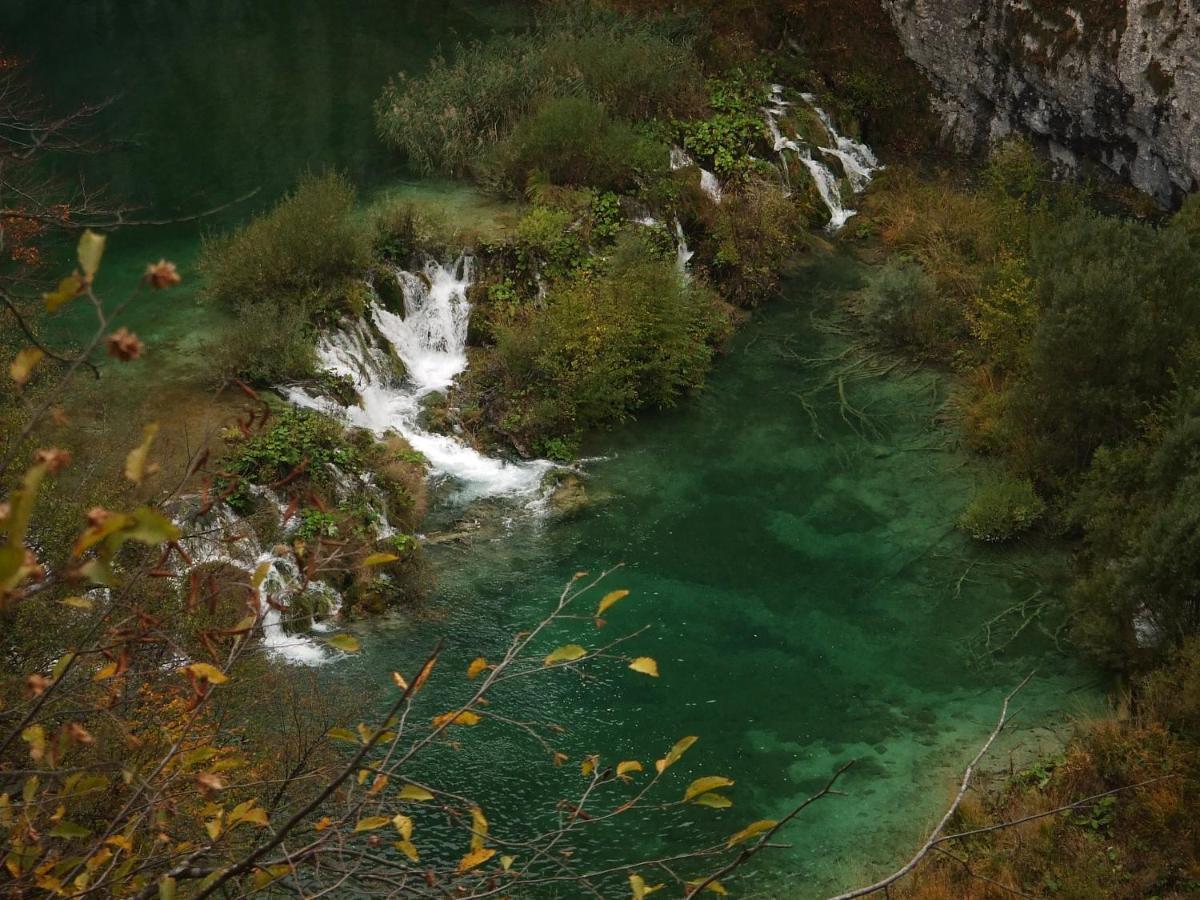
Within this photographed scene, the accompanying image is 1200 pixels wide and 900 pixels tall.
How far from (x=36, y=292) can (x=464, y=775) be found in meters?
6.99

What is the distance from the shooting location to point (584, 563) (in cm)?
1222

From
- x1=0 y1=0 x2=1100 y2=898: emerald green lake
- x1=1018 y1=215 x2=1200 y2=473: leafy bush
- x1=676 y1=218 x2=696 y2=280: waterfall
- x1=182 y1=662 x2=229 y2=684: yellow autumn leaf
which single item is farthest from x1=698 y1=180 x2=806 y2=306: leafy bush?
x1=182 y1=662 x2=229 y2=684: yellow autumn leaf

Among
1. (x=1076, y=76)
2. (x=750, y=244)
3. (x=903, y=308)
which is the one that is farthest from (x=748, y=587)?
(x=1076, y=76)

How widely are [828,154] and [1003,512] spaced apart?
26.6 feet

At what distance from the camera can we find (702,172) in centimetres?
1758

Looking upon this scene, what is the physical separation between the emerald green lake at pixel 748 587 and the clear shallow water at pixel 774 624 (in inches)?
0.9

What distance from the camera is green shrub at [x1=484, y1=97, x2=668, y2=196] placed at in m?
16.8

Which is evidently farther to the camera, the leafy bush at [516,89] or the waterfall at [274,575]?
the leafy bush at [516,89]

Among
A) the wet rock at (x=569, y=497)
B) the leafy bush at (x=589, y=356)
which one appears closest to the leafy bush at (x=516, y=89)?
the leafy bush at (x=589, y=356)

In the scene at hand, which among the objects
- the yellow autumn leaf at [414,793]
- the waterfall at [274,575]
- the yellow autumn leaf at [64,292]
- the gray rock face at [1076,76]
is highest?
the yellow autumn leaf at [64,292]

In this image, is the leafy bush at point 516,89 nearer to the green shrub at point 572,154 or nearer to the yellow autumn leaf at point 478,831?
the green shrub at point 572,154

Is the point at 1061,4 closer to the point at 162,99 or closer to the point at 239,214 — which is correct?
the point at 239,214

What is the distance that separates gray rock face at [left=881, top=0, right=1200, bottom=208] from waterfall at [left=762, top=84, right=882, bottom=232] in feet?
5.28

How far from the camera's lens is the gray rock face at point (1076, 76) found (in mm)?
17156
